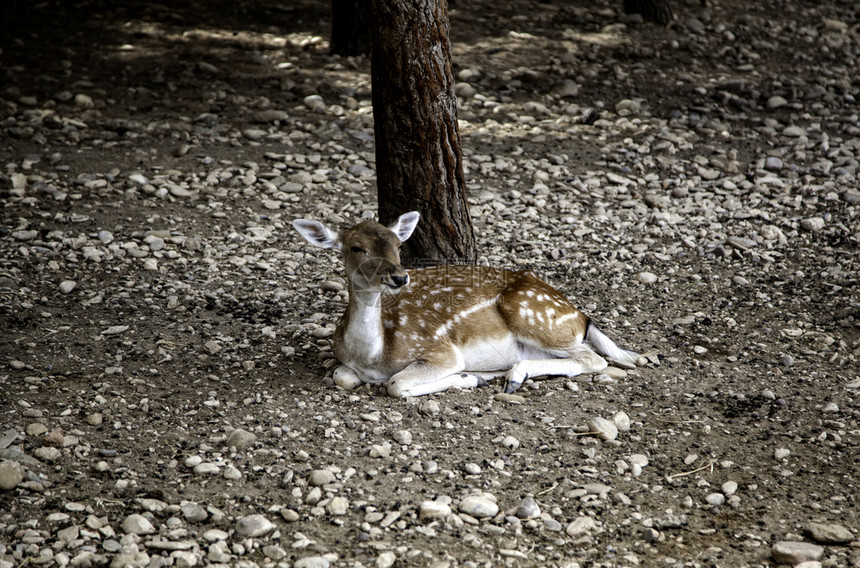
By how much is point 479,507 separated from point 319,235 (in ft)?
6.50

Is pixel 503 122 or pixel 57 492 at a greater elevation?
pixel 503 122

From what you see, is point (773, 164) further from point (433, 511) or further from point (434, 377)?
point (433, 511)

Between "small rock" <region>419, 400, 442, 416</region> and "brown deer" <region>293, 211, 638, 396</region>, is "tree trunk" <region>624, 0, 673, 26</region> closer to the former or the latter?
"brown deer" <region>293, 211, 638, 396</region>

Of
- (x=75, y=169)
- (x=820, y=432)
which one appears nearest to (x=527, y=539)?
(x=820, y=432)

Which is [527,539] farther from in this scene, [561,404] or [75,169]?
[75,169]

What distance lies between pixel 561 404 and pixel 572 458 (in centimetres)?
56

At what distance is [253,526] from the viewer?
11.6ft

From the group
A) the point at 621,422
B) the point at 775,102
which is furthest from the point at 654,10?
the point at 621,422

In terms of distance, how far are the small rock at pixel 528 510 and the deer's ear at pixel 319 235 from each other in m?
1.98

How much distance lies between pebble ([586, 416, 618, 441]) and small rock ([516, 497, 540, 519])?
2.43ft

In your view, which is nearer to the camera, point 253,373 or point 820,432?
point 820,432

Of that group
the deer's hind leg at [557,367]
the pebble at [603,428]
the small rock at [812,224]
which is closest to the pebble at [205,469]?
the deer's hind leg at [557,367]

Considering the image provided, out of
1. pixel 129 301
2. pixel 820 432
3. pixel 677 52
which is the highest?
pixel 677 52

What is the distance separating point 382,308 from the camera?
5.16 metres
